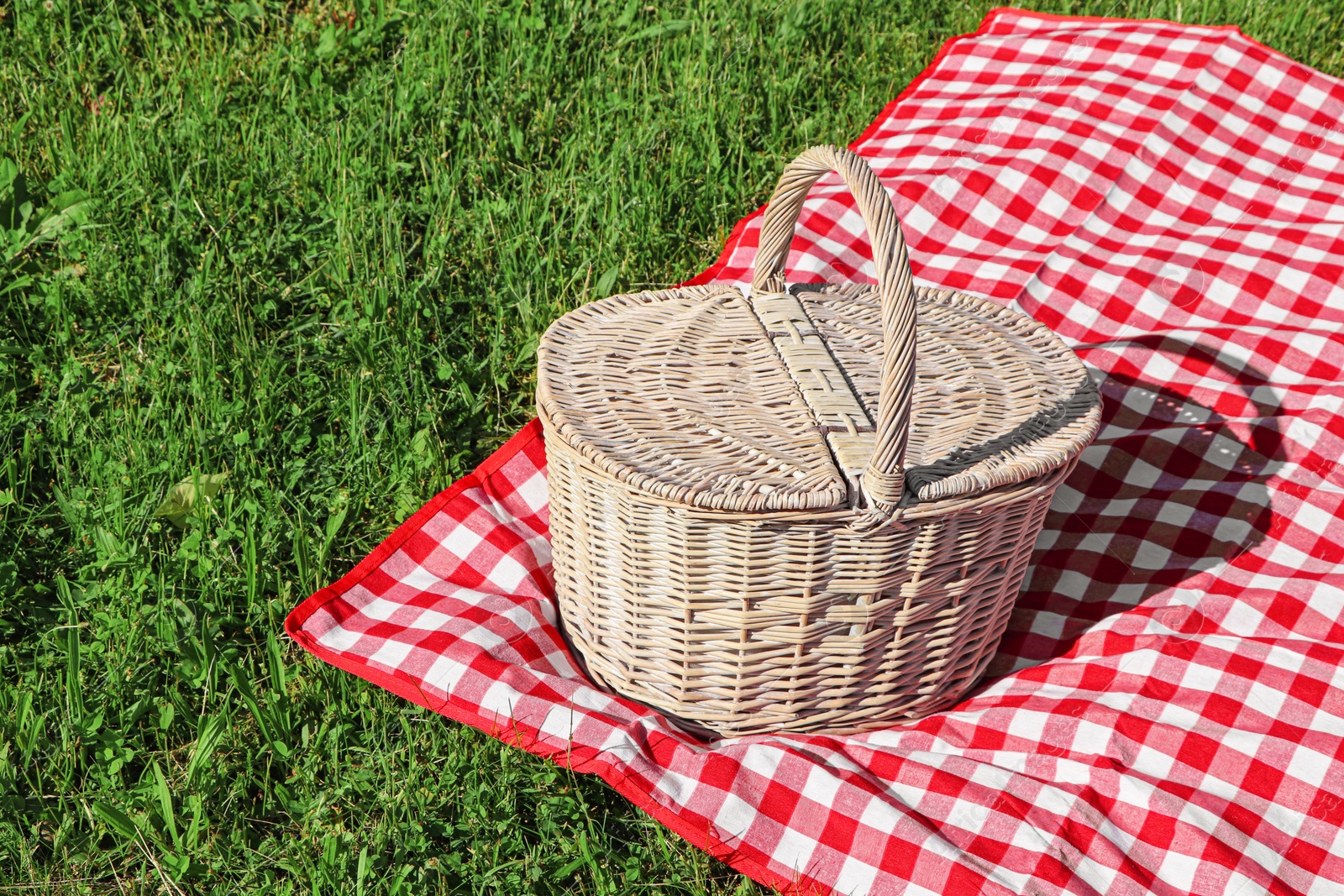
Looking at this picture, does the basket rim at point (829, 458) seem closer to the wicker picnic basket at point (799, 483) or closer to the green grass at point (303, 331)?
the wicker picnic basket at point (799, 483)

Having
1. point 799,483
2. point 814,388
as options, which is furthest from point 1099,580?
point 799,483

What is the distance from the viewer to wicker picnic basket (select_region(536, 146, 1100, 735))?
163 cm

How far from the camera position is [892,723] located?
1.99m

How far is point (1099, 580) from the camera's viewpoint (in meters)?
2.31

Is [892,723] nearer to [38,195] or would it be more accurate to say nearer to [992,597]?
[992,597]

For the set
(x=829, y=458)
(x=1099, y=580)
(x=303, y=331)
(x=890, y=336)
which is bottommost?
(x=1099, y=580)

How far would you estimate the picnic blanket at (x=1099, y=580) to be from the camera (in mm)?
1771

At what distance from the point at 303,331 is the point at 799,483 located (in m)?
1.46

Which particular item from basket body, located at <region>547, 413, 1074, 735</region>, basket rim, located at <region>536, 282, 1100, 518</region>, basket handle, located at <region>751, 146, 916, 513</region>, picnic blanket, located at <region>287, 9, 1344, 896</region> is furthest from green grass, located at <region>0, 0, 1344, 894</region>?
basket handle, located at <region>751, 146, 916, 513</region>

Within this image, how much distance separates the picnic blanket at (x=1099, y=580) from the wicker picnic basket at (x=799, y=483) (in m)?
0.13

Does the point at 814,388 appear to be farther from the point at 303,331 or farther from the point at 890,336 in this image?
the point at 303,331

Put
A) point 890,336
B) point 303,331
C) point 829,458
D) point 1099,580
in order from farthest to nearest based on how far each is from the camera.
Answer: point 303,331
point 1099,580
point 829,458
point 890,336

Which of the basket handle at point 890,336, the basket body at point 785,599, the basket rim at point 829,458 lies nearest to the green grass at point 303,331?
the basket body at point 785,599

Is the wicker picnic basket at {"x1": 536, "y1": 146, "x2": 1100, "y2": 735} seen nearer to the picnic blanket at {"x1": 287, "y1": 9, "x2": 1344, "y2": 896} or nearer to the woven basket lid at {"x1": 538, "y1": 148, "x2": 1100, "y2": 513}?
the woven basket lid at {"x1": 538, "y1": 148, "x2": 1100, "y2": 513}
